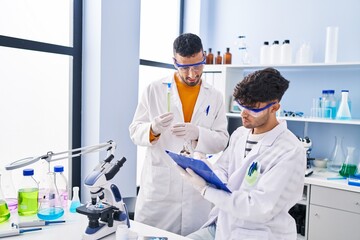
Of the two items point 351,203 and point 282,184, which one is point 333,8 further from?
point 282,184

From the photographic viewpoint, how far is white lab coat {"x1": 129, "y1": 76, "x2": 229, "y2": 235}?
68.2 inches

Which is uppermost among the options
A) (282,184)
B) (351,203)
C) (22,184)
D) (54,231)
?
(282,184)

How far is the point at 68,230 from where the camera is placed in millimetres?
1324

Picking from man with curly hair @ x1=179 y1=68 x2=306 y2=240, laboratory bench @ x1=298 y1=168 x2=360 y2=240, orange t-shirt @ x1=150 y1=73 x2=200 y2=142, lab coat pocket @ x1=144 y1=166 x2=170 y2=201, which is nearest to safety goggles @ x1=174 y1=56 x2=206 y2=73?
orange t-shirt @ x1=150 y1=73 x2=200 y2=142

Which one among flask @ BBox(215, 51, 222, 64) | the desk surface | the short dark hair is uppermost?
flask @ BBox(215, 51, 222, 64)

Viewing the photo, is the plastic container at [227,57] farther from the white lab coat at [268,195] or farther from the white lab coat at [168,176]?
the white lab coat at [268,195]

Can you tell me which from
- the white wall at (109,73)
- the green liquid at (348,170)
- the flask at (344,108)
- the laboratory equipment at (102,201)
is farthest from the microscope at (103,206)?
the flask at (344,108)

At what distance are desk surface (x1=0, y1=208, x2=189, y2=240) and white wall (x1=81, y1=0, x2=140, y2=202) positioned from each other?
3.46ft

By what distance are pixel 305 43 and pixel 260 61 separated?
447 millimetres

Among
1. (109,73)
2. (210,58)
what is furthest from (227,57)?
(109,73)

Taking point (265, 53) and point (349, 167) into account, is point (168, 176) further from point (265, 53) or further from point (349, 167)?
point (265, 53)

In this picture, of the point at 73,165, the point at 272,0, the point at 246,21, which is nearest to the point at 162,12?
the point at 246,21

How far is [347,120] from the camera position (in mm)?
2598

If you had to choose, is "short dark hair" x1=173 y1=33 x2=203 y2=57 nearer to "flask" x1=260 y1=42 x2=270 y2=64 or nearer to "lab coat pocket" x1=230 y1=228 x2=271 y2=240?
"lab coat pocket" x1=230 y1=228 x2=271 y2=240
